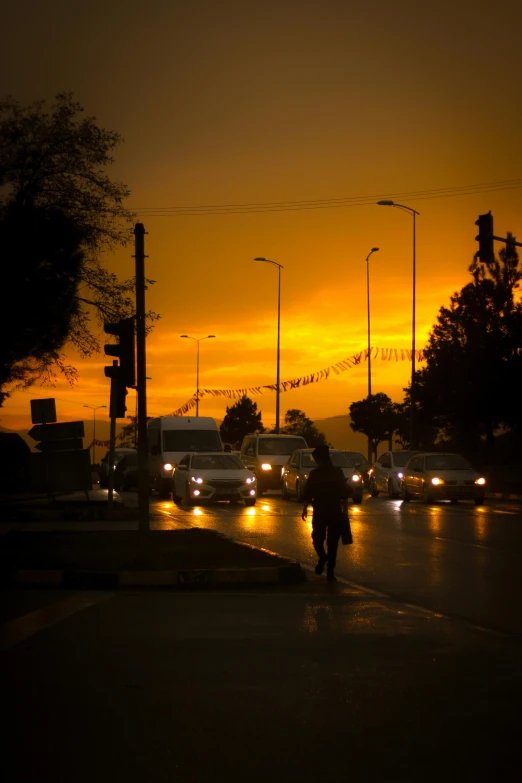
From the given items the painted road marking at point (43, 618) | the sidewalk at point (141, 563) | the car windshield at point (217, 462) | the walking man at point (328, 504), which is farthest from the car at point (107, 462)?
the painted road marking at point (43, 618)

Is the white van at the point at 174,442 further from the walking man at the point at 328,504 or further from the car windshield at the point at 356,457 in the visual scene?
the walking man at the point at 328,504

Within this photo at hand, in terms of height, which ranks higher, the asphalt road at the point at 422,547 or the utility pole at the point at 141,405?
the utility pole at the point at 141,405

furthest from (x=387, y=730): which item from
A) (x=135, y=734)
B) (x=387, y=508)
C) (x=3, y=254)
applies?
(x=3, y=254)

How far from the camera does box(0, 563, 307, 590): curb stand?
13.0 m

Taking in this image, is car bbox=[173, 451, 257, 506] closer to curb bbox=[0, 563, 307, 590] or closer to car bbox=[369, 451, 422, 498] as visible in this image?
car bbox=[369, 451, 422, 498]

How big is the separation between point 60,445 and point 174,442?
1140cm

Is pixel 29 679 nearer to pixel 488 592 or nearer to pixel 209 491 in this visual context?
pixel 488 592

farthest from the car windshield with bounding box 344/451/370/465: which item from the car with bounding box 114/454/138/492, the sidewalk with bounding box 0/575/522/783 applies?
the sidewalk with bounding box 0/575/522/783

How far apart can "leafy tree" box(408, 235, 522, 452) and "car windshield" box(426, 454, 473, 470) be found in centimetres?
1839

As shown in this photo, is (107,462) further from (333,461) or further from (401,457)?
(333,461)

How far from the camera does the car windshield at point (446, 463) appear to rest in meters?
34.7

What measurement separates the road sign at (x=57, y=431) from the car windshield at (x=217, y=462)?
218 inches

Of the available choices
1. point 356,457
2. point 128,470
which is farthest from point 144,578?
point 128,470

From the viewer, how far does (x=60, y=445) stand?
95.6ft
